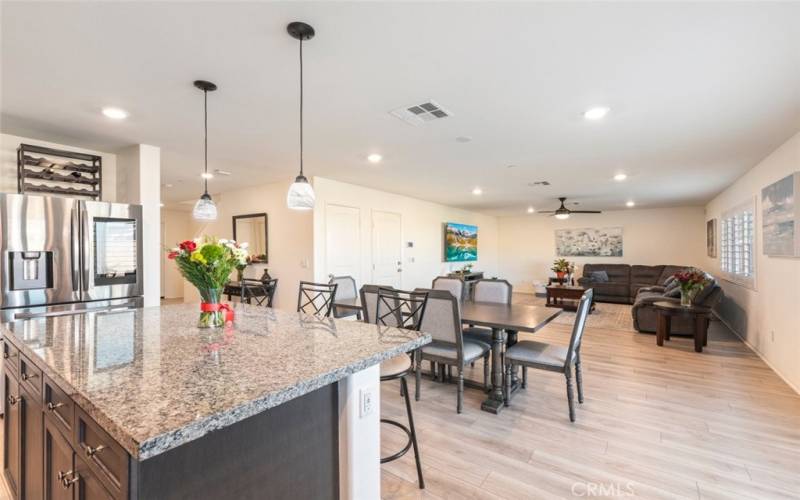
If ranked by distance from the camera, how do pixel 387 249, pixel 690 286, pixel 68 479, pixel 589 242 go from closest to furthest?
pixel 68 479 < pixel 690 286 < pixel 387 249 < pixel 589 242

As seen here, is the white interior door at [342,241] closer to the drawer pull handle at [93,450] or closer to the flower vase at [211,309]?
the flower vase at [211,309]

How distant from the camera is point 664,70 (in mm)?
2184

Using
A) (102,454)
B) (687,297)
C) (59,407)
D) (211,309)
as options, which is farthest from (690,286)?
(59,407)

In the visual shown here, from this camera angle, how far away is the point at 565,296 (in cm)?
779

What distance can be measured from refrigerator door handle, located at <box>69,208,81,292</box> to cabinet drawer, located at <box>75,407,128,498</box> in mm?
2524

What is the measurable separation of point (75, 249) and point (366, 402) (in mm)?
2999

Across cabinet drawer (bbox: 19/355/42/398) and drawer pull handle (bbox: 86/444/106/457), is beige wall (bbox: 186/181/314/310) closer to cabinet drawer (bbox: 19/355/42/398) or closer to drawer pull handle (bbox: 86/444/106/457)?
cabinet drawer (bbox: 19/355/42/398)

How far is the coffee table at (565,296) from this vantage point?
7.66m

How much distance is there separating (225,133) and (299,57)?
166 centimetres

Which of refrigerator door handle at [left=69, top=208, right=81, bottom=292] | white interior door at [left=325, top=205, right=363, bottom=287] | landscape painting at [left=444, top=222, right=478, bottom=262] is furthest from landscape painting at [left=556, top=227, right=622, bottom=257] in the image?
refrigerator door handle at [left=69, top=208, right=81, bottom=292]

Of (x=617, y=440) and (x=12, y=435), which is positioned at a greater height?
(x=12, y=435)

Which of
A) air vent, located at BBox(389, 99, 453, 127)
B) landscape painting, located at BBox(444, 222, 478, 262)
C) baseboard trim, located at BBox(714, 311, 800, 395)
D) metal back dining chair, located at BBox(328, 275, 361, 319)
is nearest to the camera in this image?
air vent, located at BBox(389, 99, 453, 127)

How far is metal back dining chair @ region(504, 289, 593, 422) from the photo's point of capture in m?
2.82

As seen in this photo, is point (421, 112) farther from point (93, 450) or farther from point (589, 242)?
point (589, 242)
